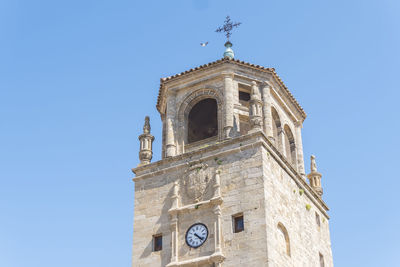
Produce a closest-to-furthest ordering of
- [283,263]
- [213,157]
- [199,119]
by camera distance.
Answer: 1. [283,263]
2. [213,157]
3. [199,119]

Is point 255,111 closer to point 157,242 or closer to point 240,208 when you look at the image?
point 240,208

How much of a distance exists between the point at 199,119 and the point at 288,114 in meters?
3.72

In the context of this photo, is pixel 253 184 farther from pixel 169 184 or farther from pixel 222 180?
pixel 169 184

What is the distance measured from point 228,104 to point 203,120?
3.40m

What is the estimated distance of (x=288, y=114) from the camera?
28.5m

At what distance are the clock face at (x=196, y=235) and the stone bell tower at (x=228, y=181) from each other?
0.12 feet

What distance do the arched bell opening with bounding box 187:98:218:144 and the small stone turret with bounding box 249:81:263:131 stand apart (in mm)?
2961

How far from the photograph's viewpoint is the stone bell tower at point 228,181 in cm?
2283

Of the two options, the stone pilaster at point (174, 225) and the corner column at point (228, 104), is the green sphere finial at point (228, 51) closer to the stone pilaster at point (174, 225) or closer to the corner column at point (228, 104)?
the corner column at point (228, 104)

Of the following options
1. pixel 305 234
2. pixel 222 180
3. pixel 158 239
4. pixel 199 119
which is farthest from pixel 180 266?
pixel 199 119

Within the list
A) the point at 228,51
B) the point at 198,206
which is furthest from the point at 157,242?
the point at 228,51

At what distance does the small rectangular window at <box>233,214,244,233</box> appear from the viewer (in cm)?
2281

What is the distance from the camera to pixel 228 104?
83.4 ft

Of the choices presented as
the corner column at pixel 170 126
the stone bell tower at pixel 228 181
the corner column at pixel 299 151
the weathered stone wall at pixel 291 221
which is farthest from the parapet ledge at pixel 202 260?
the corner column at pixel 299 151
